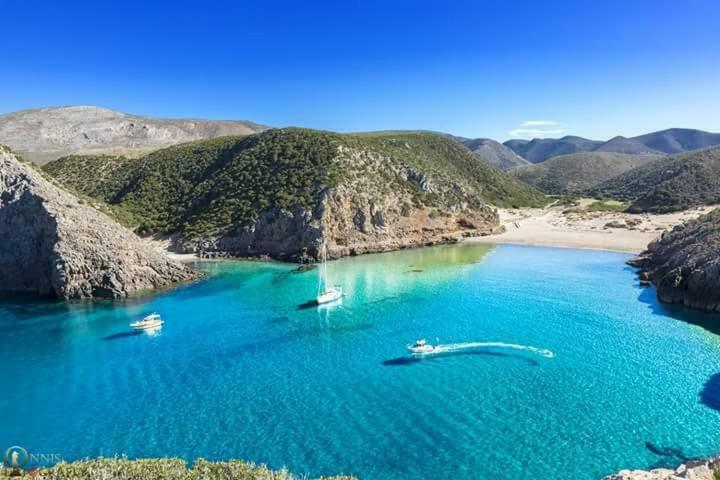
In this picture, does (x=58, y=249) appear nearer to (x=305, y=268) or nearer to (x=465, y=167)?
(x=305, y=268)

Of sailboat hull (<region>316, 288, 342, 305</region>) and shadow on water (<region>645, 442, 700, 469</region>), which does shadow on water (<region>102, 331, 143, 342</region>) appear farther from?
shadow on water (<region>645, 442, 700, 469</region>)

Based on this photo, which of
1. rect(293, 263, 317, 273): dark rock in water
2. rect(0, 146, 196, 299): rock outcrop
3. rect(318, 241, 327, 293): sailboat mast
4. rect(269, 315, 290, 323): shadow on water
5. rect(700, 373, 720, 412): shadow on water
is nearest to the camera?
rect(700, 373, 720, 412): shadow on water

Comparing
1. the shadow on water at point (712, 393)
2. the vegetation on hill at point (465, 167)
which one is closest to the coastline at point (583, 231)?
the vegetation on hill at point (465, 167)

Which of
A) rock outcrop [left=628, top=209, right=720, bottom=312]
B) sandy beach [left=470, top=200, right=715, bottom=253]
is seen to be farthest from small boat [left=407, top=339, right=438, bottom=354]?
sandy beach [left=470, top=200, right=715, bottom=253]

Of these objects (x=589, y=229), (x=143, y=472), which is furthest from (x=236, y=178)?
(x=143, y=472)

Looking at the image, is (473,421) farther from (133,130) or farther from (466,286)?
(133,130)

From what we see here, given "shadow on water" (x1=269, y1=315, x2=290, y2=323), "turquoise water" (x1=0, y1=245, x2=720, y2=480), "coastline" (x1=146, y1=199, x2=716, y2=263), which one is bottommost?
"turquoise water" (x1=0, y1=245, x2=720, y2=480)
